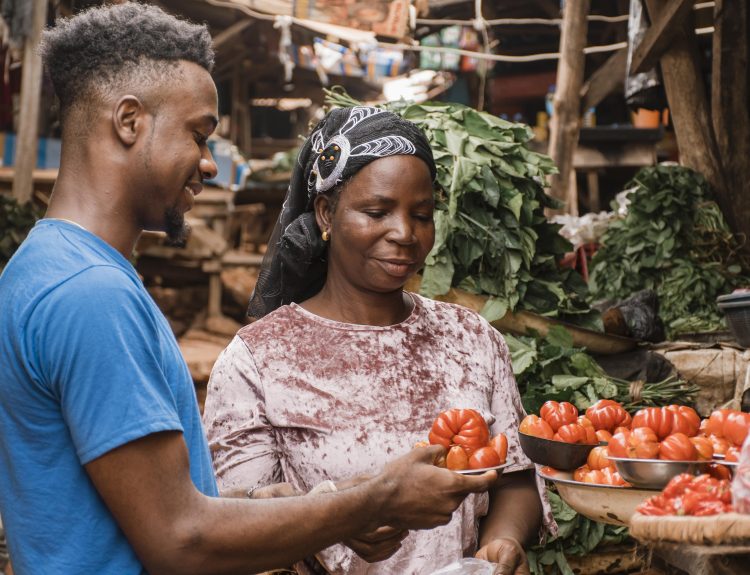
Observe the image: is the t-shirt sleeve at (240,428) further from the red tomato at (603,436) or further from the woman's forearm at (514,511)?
the red tomato at (603,436)

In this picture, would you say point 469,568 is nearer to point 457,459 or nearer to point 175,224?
point 457,459

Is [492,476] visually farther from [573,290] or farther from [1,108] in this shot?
[1,108]

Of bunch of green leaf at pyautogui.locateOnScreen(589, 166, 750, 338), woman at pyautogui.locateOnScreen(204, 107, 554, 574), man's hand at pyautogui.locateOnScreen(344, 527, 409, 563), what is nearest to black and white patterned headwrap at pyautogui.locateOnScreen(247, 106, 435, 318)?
woman at pyautogui.locateOnScreen(204, 107, 554, 574)

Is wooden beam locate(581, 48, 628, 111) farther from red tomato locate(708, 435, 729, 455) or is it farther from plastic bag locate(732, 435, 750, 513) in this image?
plastic bag locate(732, 435, 750, 513)

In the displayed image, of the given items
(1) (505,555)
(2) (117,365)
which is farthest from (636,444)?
(2) (117,365)

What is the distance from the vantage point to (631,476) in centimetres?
178

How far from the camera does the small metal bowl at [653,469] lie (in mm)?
1736

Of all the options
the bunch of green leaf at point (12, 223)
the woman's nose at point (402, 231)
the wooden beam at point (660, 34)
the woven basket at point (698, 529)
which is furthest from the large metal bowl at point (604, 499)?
the bunch of green leaf at point (12, 223)

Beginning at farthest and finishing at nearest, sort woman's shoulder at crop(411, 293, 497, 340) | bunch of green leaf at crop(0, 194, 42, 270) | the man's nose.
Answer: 1. bunch of green leaf at crop(0, 194, 42, 270)
2. woman's shoulder at crop(411, 293, 497, 340)
3. the man's nose

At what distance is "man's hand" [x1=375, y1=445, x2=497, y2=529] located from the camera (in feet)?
5.88

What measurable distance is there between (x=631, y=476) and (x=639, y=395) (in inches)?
90.1

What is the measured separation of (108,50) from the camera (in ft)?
5.34

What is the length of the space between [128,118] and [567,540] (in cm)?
278

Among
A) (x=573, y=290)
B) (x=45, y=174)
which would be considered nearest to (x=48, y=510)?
(x=573, y=290)
